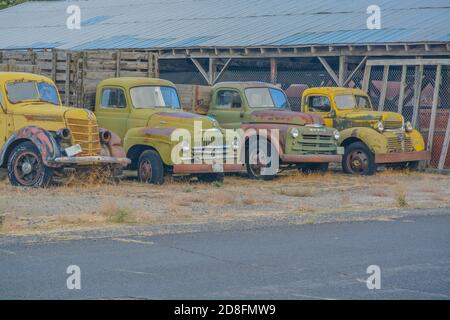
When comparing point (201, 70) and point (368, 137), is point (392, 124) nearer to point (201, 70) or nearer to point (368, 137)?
point (368, 137)

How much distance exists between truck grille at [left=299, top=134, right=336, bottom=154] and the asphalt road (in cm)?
Answer: 797

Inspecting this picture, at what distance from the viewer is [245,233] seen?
13.8 metres

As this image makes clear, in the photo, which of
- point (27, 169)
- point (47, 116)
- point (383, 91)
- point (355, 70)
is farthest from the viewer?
point (355, 70)

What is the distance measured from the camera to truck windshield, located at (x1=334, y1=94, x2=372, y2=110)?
963 inches

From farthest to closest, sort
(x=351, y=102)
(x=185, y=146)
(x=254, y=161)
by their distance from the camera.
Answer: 1. (x=351, y=102)
2. (x=254, y=161)
3. (x=185, y=146)

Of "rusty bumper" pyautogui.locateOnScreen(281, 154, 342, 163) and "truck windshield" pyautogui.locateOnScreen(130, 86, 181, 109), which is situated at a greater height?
"truck windshield" pyautogui.locateOnScreen(130, 86, 181, 109)

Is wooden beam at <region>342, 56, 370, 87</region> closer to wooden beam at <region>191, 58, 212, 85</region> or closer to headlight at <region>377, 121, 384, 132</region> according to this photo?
headlight at <region>377, 121, 384, 132</region>

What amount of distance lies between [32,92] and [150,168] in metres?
2.77

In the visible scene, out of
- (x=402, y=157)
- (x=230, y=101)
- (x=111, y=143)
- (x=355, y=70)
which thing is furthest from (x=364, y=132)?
(x=111, y=143)

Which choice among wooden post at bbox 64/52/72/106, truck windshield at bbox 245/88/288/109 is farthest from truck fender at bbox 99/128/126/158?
truck windshield at bbox 245/88/288/109

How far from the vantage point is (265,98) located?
22.9 m

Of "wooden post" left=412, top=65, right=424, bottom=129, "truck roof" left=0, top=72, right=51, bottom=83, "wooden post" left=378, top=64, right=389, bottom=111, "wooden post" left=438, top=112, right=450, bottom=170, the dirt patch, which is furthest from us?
"wooden post" left=378, top=64, right=389, bottom=111
